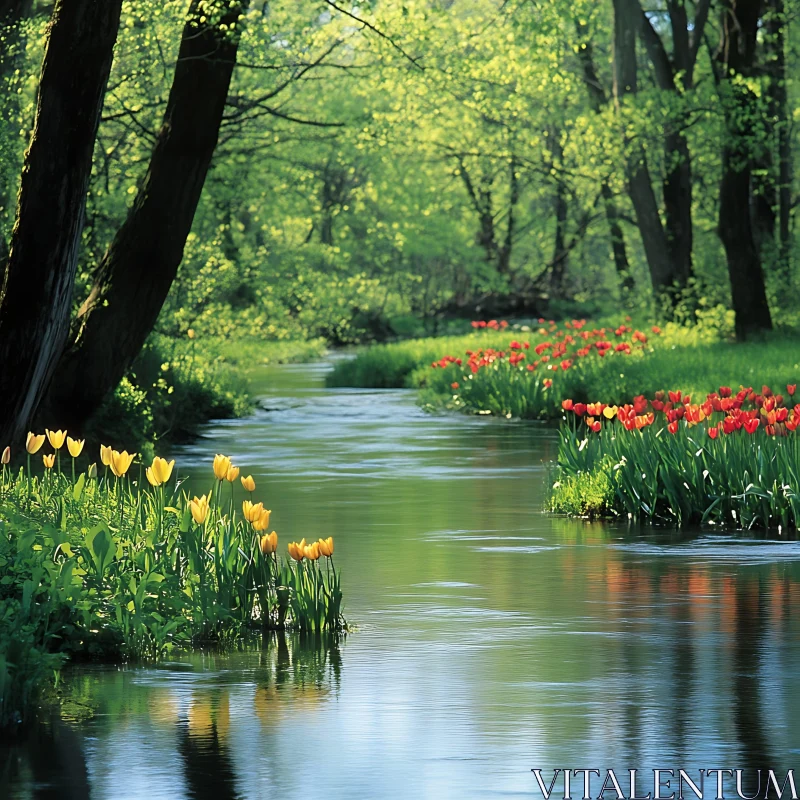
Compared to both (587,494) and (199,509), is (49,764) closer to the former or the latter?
(199,509)

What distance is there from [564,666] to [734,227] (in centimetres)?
2504

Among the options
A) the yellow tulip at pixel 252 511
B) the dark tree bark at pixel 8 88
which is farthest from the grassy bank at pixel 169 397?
the yellow tulip at pixel 252 511

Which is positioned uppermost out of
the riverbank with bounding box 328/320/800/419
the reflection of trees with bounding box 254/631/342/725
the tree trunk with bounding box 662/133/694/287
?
the tree trunk with bounding box 662/133/694/287

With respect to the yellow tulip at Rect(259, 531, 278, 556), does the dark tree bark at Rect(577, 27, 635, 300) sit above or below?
above

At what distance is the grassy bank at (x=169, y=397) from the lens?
71.2ft

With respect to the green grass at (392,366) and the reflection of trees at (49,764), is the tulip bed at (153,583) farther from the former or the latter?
the green grass at (392,366)

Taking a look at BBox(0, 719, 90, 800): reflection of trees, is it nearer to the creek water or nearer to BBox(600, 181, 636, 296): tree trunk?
the creek water

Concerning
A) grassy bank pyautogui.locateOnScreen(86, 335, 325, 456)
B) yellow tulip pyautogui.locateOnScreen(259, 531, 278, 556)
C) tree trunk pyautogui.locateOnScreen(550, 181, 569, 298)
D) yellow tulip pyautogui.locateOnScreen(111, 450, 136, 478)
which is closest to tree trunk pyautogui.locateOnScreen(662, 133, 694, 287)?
grassy bank pyautogui.locateOnScreen(86, 335, 325, 456)

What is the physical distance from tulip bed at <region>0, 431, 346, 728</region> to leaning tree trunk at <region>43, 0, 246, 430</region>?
7679 mm

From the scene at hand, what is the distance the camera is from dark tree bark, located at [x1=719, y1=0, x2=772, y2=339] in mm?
32125

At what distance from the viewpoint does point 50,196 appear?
1348 cm

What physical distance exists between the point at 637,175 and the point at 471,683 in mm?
32763

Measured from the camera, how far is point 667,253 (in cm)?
4097

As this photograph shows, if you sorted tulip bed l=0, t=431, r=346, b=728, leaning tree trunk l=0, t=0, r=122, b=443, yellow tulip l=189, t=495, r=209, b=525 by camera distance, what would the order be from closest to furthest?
tulip bed l=0, t=431, r=346, b=728 < yellow tulip l=189, t=495, r=209, b=525 < leaning tree trunk l=0, t=0, r=122, b=443
